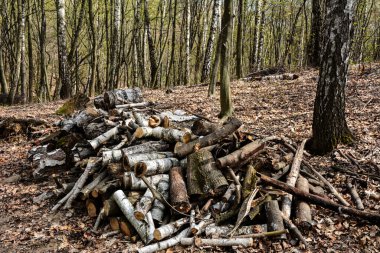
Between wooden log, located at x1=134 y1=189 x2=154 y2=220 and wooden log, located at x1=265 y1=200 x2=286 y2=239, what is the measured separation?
1642mm

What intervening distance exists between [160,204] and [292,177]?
2034 mm

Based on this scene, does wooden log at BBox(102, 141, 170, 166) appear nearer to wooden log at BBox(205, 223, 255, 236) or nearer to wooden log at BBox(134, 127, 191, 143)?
wooden log at BBox(134, 127, 191, 143)

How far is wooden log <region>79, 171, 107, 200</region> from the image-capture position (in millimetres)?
5366

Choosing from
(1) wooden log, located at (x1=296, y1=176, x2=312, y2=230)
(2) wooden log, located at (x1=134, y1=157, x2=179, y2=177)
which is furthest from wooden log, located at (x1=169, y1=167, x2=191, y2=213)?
(1) wooden log, located at (x1=296, y1=176, x2=312, y2=230)

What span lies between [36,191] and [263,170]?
4159mm

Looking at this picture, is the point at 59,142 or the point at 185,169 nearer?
the point at 185,169

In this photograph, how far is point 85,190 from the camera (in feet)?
17.8

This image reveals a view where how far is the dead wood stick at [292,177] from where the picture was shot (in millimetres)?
4625

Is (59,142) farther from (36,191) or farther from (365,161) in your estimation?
(365,161)

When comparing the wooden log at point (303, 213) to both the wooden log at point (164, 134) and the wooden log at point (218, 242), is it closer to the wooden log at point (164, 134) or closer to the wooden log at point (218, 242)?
the wooden log at point (218, 242)

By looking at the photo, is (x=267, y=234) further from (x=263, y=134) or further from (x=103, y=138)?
(x=103, y=138)

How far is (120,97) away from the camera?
9.67 m

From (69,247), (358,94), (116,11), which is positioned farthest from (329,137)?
(116,11)

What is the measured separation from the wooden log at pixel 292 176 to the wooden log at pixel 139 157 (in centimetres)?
200
